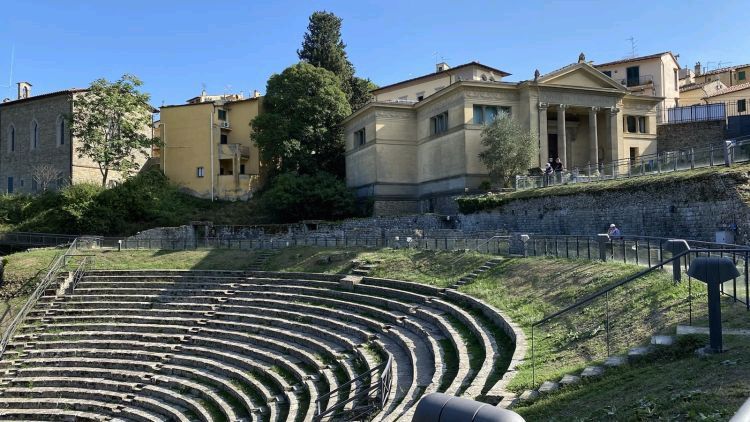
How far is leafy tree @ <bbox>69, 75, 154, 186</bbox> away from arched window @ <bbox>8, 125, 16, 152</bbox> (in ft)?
32.1

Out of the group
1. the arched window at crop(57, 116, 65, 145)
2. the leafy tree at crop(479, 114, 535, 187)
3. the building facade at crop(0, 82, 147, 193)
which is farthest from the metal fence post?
the arched window at crop(57, 116, 65, 145)

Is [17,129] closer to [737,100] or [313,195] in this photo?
[313,195]

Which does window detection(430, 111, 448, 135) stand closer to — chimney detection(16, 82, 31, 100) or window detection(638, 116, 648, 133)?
window detection(638, 116, 648, 133)

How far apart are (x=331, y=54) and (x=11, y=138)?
2991 cm

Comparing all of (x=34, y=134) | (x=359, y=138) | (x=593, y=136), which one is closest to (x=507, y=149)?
(x=593, y=136)

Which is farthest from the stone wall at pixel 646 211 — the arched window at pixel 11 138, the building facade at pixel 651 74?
the arched window at pixel 11 138

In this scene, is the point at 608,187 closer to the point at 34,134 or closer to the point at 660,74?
the point at 660,74

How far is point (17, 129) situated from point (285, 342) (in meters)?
44.9

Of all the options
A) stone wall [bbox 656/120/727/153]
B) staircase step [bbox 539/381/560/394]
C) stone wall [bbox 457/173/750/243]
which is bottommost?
staircase step [bbox 539/381/560/394]

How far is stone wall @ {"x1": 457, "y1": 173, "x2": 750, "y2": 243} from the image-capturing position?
20.5 m

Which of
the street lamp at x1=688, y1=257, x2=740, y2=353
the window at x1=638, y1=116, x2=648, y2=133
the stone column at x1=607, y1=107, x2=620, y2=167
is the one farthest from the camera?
the window at x1=638, y1=116, x2=648, y2=133

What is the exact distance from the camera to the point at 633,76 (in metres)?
53.9

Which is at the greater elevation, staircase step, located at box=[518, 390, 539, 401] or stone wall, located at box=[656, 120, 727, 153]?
stone wall, located at box=[656, 120, 727, 153]

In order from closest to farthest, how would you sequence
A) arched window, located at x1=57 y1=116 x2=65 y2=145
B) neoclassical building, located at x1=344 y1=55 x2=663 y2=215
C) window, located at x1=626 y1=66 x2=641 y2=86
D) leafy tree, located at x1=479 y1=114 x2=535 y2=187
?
leafy tree, located at x1=479 y1=114 x2=535 y2=187, neoclassical building, located at x1=344 y1=55 x2=663 y2=215, arched window, located at x1=57 y1=116 x2=65 y2=145, window, located at x1=626 y1=66 x2=641 y2=86
